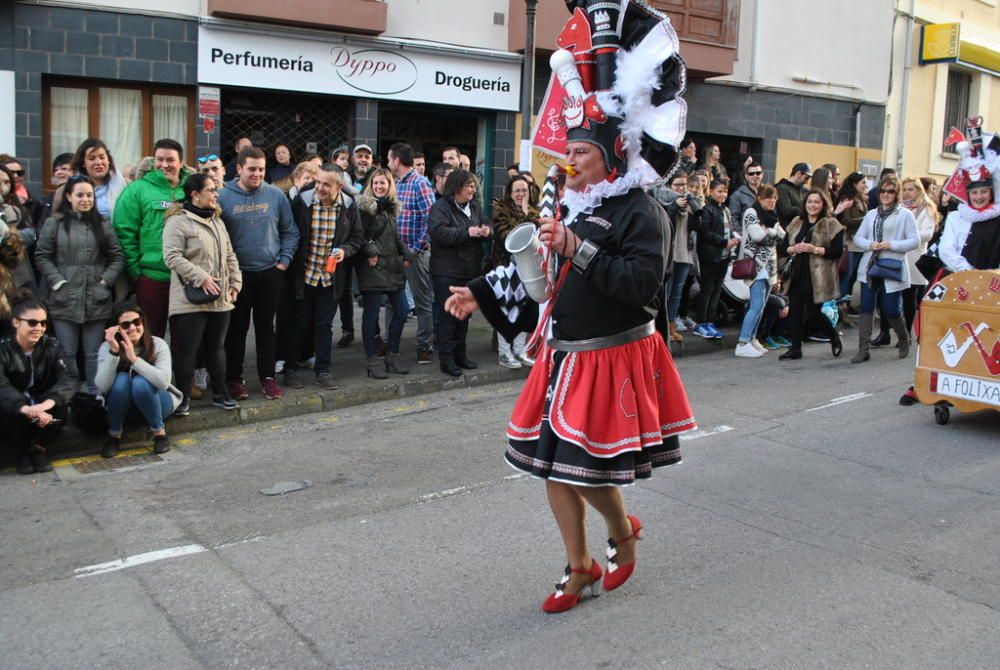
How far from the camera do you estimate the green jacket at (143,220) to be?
7414 millimetres

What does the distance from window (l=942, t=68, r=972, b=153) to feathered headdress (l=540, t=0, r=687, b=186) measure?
65.8 feet

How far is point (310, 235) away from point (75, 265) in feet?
6.40

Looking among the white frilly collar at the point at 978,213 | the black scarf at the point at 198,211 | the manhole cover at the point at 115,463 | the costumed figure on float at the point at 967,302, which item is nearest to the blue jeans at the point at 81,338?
the manhole cover at the point at 115,463

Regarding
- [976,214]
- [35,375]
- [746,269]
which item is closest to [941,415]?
[976,214]

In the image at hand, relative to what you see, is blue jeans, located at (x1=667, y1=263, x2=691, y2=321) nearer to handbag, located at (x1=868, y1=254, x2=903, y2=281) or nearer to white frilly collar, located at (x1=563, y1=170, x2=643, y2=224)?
handbag, located at (x1=868, y1=254, x2=903, y2=281)

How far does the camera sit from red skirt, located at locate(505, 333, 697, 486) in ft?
12.8

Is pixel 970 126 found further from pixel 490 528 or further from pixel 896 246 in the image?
pixel 490 528

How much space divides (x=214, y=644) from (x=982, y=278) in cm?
613

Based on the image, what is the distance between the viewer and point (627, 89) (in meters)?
3.93

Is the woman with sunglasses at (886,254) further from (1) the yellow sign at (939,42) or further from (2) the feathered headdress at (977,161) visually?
(1) the yellow sign at (939,42)

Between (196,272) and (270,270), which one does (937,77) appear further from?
(196,272)

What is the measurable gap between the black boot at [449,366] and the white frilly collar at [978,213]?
4.57m

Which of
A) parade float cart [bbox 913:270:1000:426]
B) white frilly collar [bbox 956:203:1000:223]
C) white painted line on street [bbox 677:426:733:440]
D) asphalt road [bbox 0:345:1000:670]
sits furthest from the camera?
white frilly collar [bbox 956:203:1000:223]

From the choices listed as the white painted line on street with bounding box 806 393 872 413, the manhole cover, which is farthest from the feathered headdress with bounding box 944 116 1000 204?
the manhole cover
